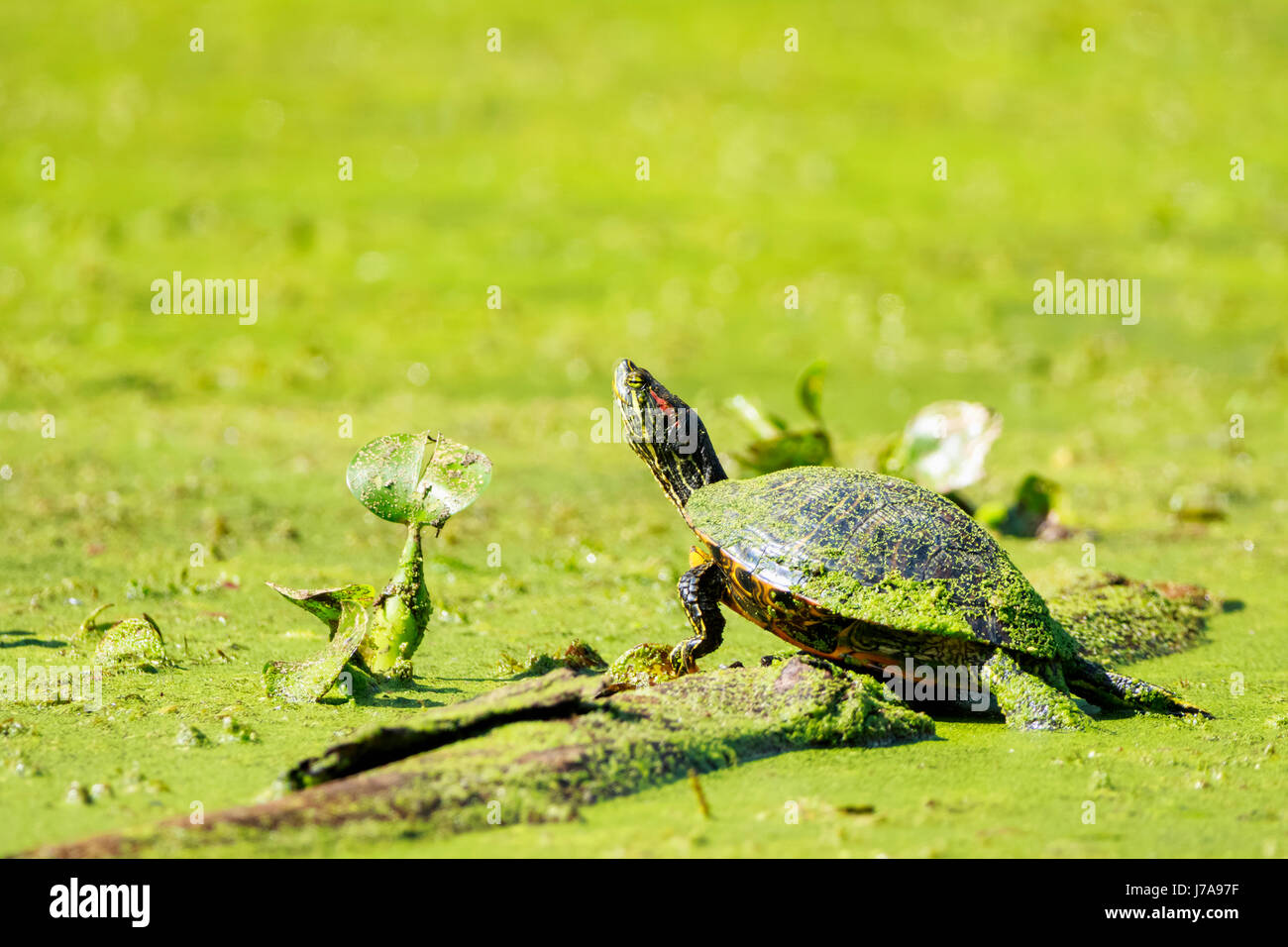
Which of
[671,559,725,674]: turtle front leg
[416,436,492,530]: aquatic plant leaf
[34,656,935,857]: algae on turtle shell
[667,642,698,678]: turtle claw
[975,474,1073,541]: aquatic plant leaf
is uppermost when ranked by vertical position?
[416,436,492,530]: aquatic plant leaf

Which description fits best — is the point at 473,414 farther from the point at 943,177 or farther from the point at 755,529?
the point at 943,177

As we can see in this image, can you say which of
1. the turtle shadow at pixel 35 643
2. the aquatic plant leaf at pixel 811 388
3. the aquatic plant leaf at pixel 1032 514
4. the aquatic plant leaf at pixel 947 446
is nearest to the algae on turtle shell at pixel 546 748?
the turtle shadow at pixel 35 643

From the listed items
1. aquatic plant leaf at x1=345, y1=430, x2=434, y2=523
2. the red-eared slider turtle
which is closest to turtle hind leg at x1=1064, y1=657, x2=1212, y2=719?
the red-eared slider turtle

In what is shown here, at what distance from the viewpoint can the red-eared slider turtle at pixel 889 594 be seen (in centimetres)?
356

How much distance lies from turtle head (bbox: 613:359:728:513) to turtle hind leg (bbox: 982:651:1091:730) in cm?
110

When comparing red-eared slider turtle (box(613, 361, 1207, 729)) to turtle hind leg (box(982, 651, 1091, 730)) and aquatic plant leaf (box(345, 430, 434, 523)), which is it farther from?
aquatic plant leaf (box(345, 430, 434, 523))

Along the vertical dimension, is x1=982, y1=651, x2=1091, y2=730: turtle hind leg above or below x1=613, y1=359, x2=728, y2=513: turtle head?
below

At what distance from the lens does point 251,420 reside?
7.67 metres

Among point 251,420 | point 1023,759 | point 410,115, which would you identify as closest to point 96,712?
point 1023,759

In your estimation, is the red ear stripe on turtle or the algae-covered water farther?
the red ear stripe on turtle

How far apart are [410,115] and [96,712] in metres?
10.9

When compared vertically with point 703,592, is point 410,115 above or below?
above

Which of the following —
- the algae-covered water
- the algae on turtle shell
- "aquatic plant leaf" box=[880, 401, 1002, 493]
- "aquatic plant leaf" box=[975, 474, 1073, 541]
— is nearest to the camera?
the algae on turtle shell

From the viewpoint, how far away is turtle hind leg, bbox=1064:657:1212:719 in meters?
3.72
